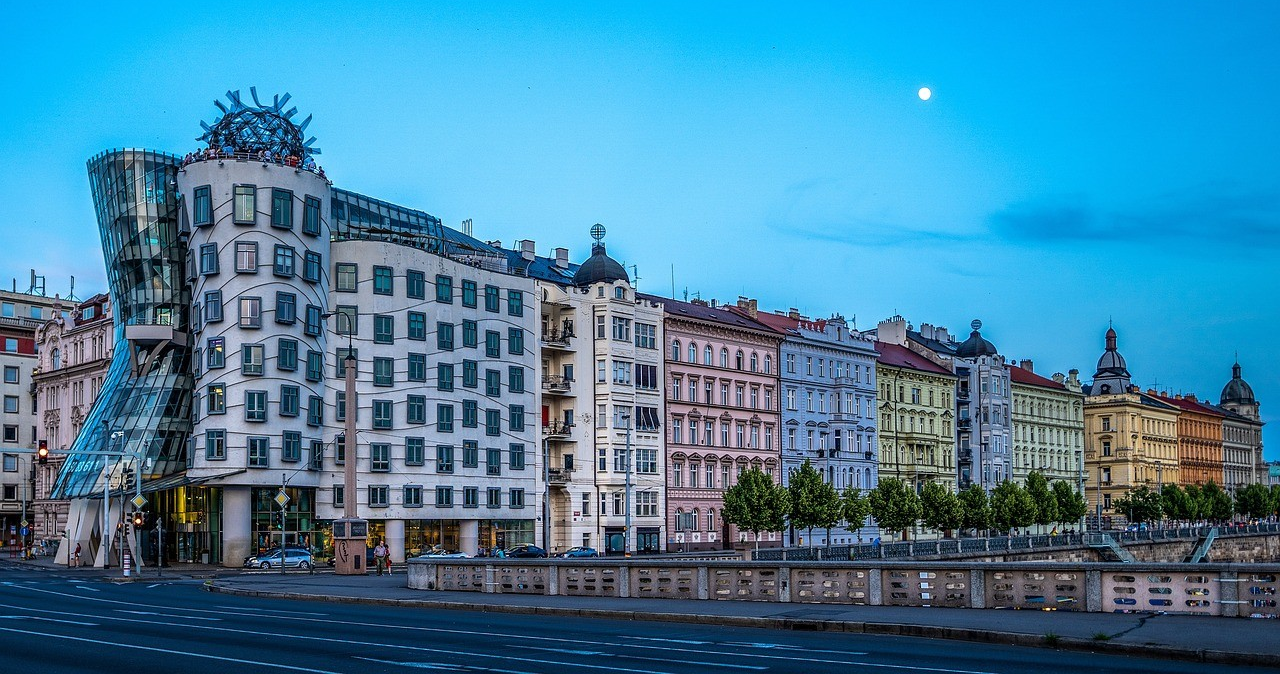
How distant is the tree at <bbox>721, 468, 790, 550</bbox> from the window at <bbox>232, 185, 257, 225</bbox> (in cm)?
3400

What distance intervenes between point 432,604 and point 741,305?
3047 inches

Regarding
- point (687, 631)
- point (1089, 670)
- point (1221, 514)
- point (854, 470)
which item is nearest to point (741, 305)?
point (854, 470)

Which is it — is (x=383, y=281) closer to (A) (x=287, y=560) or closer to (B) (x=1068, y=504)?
(A) (x=287, y=560)

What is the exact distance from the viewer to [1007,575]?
98.3 ft

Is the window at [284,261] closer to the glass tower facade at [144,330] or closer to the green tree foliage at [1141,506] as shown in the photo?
the glass tower facade at [144,330]

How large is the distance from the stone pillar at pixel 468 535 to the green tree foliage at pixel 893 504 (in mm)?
27992

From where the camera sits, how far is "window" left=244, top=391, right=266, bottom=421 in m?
77.1

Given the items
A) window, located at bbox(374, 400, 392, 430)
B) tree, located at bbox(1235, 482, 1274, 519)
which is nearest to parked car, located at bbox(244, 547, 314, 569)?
window, located at bbox(374, 400, 392, 430)

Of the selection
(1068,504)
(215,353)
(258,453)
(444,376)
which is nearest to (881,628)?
(258,453)

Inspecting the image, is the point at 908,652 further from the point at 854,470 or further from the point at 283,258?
the point at 854,470

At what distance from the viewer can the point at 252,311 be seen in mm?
78125

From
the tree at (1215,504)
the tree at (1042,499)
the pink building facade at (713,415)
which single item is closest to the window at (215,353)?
the pink building facade at (713,415)

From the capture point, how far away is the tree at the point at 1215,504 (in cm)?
14640

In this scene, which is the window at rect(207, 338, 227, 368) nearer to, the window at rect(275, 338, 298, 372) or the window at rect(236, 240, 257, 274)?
the window at rect(275, 338, 298, 372)
